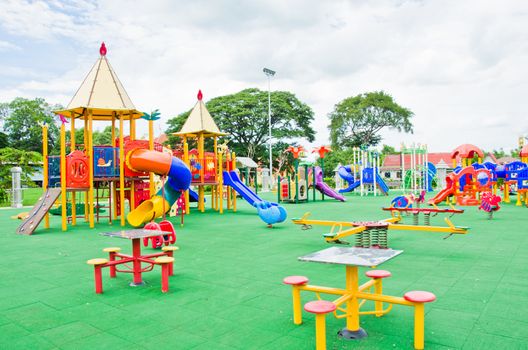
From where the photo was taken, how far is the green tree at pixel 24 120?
59469mm

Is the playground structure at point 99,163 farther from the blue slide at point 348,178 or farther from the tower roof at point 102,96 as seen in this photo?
the blue slide at point 348,178

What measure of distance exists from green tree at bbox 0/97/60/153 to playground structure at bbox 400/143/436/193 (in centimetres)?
4951

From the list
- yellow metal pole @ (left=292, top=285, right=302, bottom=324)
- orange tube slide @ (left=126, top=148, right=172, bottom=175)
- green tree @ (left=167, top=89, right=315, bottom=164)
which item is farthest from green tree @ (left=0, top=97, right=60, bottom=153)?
yellow metal pole @ (left=292, top=285, right=302, bottom=324)

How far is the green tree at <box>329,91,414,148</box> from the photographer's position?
55531 millimetres

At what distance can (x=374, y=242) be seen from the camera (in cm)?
915

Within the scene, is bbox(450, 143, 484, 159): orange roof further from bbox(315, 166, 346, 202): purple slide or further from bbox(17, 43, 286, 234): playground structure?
bbox(17, 43, 286, 234): playground structure

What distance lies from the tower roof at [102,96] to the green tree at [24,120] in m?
50.9

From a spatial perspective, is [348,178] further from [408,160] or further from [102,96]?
[408,160]

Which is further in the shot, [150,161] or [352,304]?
[150,161]

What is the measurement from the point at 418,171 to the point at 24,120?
53.7 metres

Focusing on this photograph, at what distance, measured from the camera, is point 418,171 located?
41125mm

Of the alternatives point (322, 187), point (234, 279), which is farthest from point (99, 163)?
point (322, 187)

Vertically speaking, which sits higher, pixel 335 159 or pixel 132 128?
pixel 335 159

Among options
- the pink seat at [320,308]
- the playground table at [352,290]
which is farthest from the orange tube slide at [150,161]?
the pink seat at [320,308]
